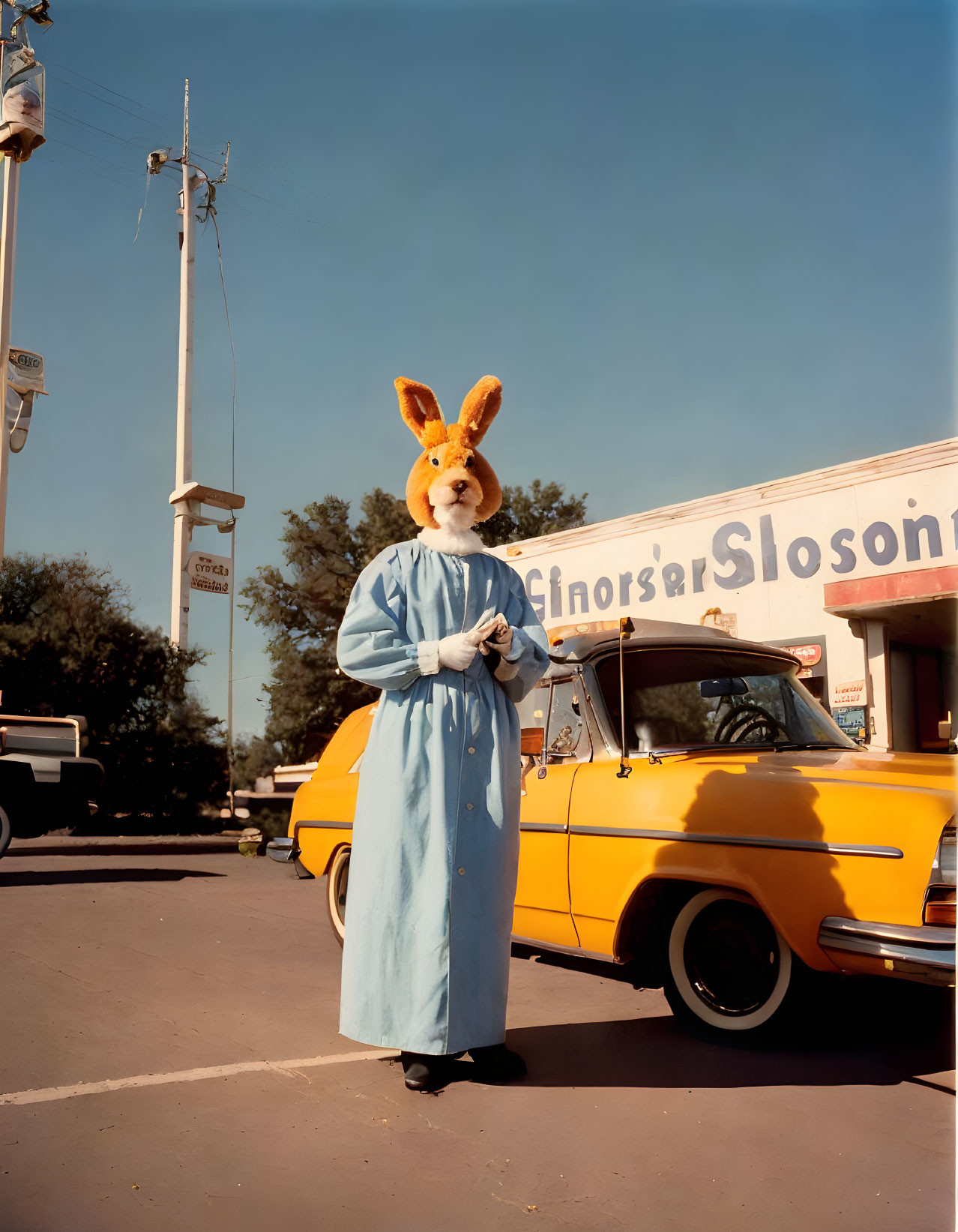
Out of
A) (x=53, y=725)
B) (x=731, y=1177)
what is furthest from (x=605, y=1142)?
(x=53, y=725)

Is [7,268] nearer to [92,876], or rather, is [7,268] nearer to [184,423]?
[184,423]

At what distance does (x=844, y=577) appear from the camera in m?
11.8

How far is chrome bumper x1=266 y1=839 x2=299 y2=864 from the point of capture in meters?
6.27

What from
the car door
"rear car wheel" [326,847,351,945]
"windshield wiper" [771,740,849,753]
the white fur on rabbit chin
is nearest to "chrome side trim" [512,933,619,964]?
the car door

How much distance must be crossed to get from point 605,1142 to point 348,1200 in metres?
0.81

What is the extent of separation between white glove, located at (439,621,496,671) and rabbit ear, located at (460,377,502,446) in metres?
0.90

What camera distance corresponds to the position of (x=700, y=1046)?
3898 mm

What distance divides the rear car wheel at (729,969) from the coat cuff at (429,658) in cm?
142

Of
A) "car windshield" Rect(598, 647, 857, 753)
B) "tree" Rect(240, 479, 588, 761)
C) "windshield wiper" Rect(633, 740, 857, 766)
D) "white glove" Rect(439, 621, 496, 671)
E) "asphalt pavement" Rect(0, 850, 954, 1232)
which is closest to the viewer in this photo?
"asphalt pavement" Rect(0, 850, 954, 1232)

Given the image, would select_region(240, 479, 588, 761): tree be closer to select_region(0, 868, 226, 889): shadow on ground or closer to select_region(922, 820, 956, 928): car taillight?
select_region(0, 868, 226, 889): shadow on ground

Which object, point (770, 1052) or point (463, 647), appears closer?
point (463, 647)

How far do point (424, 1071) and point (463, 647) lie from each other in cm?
138

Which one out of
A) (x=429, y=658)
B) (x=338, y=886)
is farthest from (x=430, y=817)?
(x=338, y=886)

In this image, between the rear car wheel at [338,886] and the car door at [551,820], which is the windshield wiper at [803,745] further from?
the rear car wheel at [338,886]
